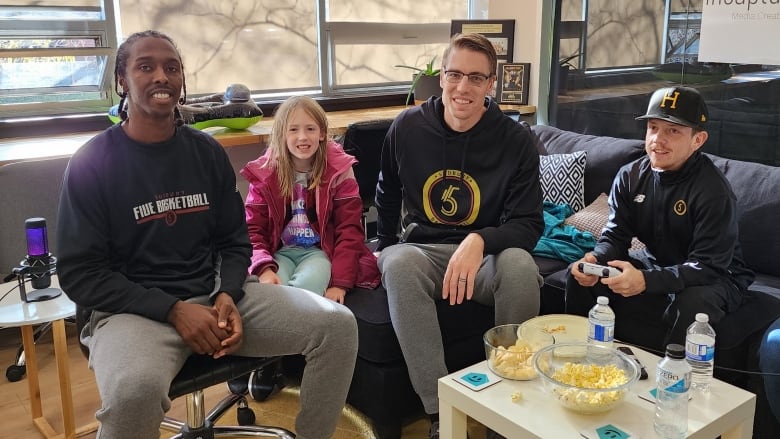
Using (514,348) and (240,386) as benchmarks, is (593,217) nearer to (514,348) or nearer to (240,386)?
(514,348)

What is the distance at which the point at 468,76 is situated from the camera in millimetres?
2193

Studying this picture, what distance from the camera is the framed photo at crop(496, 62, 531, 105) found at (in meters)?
3.78

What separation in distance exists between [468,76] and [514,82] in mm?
1698

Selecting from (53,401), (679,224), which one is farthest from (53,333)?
(679,224)

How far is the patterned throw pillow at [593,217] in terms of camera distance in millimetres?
2680

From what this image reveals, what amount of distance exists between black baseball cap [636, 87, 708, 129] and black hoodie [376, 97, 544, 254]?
415 millimetres

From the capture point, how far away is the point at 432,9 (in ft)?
14.4

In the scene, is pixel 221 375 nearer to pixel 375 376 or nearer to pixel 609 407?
pixel 375 376

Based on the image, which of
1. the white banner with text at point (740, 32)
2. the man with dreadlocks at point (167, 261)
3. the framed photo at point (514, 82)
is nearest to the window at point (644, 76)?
the white banner with text at point (740, 32)

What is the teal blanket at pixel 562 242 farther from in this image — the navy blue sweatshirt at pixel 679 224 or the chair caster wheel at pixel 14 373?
the chair caster wheel at pixel 14 373

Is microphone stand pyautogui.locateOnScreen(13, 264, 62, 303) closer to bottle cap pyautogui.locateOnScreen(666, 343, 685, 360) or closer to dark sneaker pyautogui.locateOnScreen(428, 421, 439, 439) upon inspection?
dark sneaker pyautogui.locateOnScreen(428, 421, 439, 439)

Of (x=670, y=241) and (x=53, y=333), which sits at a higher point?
(x=670, y=241)

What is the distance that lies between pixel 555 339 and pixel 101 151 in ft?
4.06

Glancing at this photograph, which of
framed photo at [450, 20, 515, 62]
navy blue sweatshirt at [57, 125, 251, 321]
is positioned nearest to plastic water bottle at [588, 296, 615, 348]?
navy blue sweatshirt at [57, 125, 251, 321]
